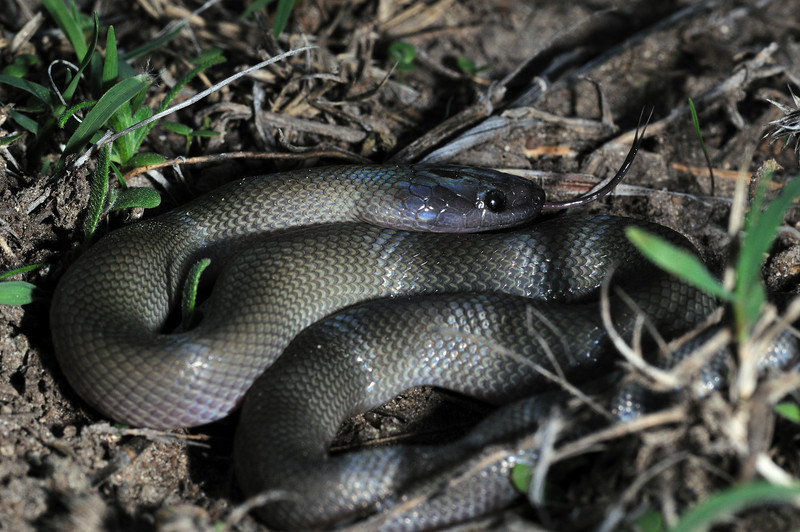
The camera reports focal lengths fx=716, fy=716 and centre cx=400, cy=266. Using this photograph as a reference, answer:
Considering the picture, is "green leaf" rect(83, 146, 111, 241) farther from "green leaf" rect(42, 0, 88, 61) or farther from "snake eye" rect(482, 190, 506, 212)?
"snake eye" rect(482, 190, 506, 212)

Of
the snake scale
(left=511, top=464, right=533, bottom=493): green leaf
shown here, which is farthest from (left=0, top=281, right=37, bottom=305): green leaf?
(left=511, top=464, right=533, bottom=493): green leaf

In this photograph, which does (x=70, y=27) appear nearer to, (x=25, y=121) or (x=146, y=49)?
(x=146, y=49)

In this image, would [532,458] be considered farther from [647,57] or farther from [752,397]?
[647,57]

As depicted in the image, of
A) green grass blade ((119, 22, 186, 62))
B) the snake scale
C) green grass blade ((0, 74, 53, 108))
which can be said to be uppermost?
green grass blade ((119, 22, 186, 62))

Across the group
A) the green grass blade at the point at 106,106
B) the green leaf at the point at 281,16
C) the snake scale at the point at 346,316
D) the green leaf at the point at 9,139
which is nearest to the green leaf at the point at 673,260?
the snake scale at the point at 346,316

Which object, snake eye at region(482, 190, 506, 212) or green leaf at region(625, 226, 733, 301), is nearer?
green leaf at region(625, 226, 733, 301)

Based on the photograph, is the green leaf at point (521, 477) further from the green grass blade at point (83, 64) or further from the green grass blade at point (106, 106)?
the green grass blade at point (83, 64)
